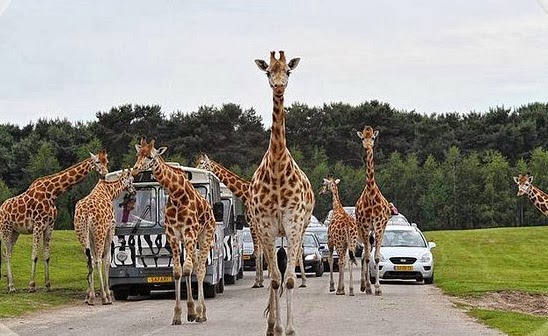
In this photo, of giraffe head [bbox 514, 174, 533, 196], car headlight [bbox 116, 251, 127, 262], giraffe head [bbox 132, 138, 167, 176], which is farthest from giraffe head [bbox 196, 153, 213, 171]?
giraffe head [bbox 514, 174, 533, 196]

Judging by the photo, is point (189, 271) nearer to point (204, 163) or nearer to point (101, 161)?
point (101, 161)

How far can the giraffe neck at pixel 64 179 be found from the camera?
25609mm

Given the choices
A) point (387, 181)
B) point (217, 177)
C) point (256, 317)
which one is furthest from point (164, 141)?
point (387, 181)

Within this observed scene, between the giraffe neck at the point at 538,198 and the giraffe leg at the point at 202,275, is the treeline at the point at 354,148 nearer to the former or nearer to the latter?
the giraffe neck at the point at 538,198

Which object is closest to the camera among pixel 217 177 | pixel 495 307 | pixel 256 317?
pixel 256 317

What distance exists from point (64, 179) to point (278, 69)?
1327cm

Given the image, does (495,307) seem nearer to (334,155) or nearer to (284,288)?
(284,288)

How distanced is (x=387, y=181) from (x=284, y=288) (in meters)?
32.6

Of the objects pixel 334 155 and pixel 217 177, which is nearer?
pixel 217 177

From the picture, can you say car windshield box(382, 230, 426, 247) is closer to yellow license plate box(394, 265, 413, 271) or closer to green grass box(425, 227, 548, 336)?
green grass box(425, 227, 548, 336)

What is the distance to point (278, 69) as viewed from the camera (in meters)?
13.6

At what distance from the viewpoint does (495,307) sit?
20.4 m

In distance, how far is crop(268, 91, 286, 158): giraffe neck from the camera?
560 inches

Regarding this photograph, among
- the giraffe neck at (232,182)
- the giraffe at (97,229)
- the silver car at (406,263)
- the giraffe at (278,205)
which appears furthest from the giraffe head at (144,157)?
the silver car at (406,263)
